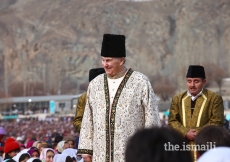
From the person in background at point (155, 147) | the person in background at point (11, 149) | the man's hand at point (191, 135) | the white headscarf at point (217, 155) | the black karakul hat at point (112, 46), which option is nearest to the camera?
the person in background at point (155, 147)

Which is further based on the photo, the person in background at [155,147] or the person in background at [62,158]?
the person in background at [62,158]

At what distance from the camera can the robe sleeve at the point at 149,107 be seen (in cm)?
869

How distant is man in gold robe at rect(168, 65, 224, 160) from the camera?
989 cm

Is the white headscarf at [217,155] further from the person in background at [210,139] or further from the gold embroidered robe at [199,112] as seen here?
the gold embroidered robe at [199,112]

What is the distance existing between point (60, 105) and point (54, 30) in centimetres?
5561

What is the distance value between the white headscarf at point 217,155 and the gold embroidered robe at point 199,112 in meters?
4.06

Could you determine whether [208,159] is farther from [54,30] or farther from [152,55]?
[54,30]

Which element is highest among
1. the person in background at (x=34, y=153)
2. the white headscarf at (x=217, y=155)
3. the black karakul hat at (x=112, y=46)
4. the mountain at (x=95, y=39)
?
the mountain at (x=95, y=39)

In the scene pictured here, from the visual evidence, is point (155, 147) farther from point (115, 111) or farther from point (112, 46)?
point (112, 46)

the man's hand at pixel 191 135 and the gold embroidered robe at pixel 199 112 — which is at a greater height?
the gold embroidered robe at pixel 199 112

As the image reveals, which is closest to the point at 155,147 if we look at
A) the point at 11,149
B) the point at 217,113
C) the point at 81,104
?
the point at 217,113

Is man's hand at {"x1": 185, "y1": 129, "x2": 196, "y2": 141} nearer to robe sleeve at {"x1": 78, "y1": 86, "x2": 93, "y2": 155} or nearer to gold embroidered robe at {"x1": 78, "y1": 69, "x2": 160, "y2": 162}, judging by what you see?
gold embroidered robe at {"x1": 78, "y1": 69, "x2": 160, "y2": 162}

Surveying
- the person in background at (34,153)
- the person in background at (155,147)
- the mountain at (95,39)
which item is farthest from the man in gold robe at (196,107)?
the mountain at (95,39)

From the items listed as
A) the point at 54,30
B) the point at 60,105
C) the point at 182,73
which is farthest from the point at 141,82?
the point at 54,30
